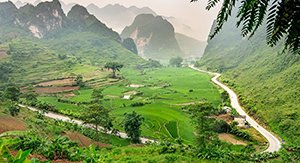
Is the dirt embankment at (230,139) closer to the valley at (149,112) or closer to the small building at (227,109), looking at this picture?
the valley at (149,112)

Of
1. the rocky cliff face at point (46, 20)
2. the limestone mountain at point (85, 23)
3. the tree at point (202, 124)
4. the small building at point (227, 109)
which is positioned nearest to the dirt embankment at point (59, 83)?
the small building at point (227, 109)

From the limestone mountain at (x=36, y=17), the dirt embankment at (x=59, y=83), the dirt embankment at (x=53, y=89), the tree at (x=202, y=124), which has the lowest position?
the dirt embankment at (x=53, y=89)

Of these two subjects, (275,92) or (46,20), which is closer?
(275,92)

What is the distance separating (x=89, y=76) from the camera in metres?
62.4

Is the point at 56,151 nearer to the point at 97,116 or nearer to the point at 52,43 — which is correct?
the point at 97,116

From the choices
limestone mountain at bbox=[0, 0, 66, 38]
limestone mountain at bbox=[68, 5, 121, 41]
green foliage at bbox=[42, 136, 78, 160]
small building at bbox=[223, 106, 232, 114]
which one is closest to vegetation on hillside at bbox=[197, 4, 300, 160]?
small building at bbox=[223, 106, 232, 114]

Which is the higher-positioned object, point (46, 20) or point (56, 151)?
point (46, 20)

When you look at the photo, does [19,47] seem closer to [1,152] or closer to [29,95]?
[29,95]

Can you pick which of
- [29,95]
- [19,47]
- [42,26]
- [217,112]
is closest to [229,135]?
[217,112]

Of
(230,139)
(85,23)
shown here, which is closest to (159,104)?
(230,139)

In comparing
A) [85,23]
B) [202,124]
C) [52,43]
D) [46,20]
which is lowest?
[202,124]

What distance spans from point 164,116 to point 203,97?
14435 mm

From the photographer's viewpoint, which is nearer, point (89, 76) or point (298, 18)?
point (298, 18)

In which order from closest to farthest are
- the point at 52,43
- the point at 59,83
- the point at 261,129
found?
the point at 261,129 → the point at 59,83 → the point at 52,43
